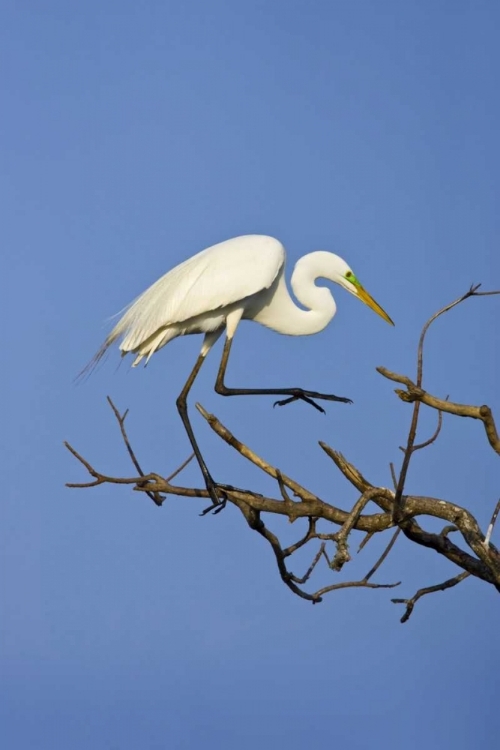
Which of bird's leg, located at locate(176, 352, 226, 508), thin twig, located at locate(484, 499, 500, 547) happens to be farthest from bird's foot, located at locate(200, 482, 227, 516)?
thin twig, located at locate(484, 499, 500, 547)

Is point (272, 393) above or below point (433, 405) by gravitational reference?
above

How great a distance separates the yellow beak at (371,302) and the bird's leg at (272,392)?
939 mm

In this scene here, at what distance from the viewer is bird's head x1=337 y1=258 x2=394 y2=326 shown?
7.39 metres

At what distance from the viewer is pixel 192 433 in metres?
6.75

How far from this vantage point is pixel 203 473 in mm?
6316

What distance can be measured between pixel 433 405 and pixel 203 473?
224 cm

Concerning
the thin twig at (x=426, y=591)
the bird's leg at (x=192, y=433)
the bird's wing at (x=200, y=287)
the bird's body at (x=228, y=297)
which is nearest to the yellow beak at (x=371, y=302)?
the bird's body at (x=228, y=297)

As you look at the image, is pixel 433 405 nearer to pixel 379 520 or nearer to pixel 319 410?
pixel 379 520

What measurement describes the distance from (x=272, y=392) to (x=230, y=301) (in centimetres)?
60

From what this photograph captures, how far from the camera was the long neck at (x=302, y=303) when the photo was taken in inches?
289

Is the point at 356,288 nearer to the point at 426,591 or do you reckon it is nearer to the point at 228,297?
the point at 228,297

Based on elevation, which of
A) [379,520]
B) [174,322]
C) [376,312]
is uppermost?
[376,312]

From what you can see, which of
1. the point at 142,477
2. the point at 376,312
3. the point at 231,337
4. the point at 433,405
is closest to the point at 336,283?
the point at 376,312

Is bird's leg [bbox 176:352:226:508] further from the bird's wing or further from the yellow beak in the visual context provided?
the yellow beak
